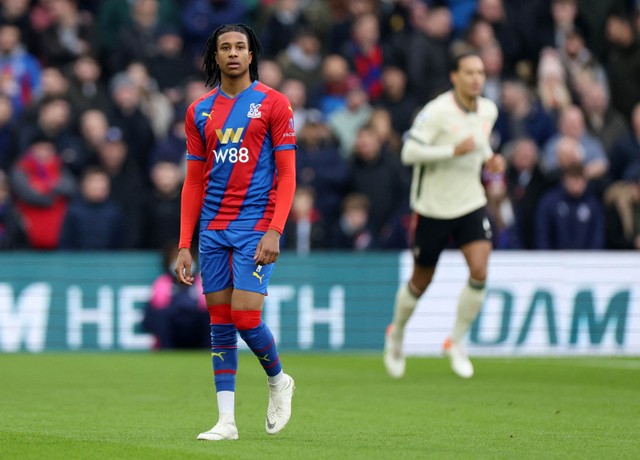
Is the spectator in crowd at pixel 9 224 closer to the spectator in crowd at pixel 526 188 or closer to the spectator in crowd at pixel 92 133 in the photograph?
the spectator in crowd at pixel 92 133

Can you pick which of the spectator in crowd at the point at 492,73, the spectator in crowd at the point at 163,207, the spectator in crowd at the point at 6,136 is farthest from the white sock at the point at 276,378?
the spectator in crowd at the point at 492,73

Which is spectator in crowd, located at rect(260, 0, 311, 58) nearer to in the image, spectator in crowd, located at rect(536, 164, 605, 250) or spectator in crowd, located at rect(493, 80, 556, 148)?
spectator in crowd, located at rect(493, 80, 556, 148)

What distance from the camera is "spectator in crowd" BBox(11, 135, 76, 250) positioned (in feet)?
57.9

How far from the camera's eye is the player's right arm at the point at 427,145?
12.8m

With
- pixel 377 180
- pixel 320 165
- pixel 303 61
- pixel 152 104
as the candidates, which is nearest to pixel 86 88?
pixel 152 104

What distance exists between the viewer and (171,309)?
17172mm

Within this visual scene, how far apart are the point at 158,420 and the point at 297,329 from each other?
7.46 meters

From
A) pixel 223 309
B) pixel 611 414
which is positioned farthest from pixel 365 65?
pixel 223 309

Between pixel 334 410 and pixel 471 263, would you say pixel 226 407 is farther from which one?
pixel 471 263

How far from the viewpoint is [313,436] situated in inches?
353

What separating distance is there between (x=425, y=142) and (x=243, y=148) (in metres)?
4.73

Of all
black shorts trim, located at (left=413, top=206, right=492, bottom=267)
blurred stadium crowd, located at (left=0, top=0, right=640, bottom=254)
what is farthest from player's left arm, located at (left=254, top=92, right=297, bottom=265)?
blurred stadium crowd, located at (left=0, top=0, right=640, bottom=254)

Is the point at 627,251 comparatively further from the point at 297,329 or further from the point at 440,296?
the point at 297,329

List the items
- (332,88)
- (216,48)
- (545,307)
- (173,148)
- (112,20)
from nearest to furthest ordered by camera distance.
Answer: (216,48)
(545,307)
(173,148)
(332,88)
(112,20)
